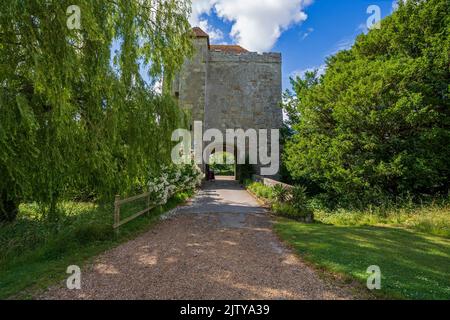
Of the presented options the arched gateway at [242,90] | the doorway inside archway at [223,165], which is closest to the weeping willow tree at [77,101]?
the arched gateway at [242,90]

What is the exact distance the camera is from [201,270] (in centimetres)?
416

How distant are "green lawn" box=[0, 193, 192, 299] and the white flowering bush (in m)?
1.46

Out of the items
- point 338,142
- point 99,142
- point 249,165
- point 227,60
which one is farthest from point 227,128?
point 99,142

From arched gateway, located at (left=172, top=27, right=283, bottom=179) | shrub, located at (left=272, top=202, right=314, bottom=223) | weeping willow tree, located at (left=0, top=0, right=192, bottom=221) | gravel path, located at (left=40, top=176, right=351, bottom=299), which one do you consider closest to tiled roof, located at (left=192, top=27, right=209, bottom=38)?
arched gateway, located at (left=172, top=27, right=283, bottom=179)

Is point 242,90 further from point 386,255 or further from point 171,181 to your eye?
point 386,255

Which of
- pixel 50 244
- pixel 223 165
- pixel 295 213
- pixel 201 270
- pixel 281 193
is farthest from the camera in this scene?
pixel 223 165

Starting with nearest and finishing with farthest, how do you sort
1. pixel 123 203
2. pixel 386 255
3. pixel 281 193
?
pixel 386 255 → pixel 123 203 → pixel 281 193

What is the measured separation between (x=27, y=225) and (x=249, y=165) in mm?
16707

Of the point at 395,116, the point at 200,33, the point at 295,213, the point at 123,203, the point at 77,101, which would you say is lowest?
the point at 295,213

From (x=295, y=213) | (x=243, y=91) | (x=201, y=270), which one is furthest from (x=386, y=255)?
(x=243, y=91)

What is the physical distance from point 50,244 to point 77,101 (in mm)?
3022

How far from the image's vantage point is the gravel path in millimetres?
3416

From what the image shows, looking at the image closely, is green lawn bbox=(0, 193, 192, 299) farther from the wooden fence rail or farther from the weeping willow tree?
the weeping willow tree

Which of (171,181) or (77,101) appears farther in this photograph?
(171,181)
